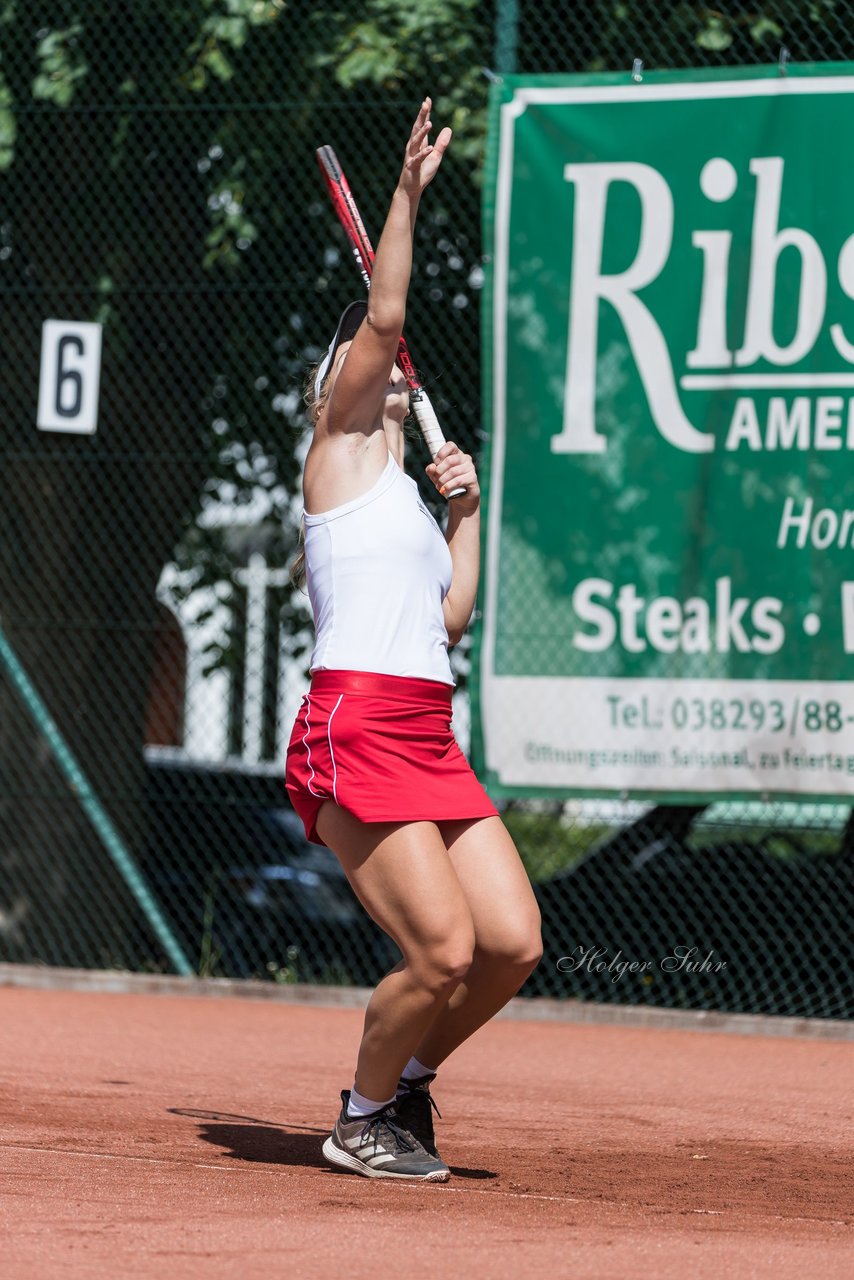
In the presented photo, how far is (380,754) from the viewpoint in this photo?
13.6 ft

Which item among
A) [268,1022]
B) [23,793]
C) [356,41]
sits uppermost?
[356,41]

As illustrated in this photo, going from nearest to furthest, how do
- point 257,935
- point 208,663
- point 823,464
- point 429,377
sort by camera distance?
point 823,464
point 429,377
point 257,935
point 208,663

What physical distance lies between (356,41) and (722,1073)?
4.19 m

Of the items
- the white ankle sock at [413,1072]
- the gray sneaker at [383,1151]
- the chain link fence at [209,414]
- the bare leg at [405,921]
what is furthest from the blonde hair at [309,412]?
the chain link fence at [209,414]

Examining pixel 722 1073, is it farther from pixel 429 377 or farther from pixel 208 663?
pixel 208 663

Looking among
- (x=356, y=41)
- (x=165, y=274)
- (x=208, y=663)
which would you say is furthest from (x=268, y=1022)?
(x=356, y=41)

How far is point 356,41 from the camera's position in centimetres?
764

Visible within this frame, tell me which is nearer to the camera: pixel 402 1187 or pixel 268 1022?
pixel 402 1187

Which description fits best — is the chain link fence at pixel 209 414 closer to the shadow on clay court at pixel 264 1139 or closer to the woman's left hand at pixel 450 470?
the shadow on clay court at pixel 264 1139

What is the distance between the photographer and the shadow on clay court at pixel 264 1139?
443 centimetres

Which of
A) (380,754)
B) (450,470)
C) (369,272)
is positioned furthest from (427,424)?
(380,754)

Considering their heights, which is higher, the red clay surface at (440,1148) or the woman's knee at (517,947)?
the woman's knee at (517,947)

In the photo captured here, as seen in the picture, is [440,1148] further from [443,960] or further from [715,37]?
[715,37]

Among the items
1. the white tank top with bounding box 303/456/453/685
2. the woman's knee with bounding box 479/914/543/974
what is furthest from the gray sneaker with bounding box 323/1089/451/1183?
the white tank top with bounding box 303/456/453/685
